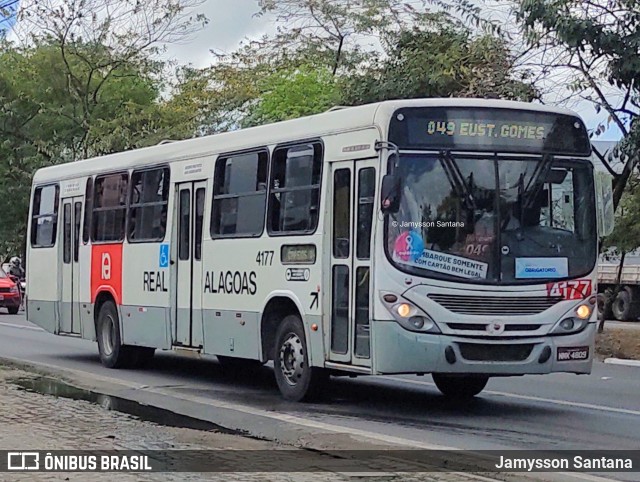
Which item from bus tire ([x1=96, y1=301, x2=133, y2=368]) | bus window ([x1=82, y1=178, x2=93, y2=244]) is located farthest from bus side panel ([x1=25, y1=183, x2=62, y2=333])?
bus tire ([x1=96, y1=301, x2=133, y2=368])

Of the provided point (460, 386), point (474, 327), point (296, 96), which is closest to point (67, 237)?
point (460, 386)

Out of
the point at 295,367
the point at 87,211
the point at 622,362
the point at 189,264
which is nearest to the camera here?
the point at 295,367

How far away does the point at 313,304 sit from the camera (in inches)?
495

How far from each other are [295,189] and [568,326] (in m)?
3.47

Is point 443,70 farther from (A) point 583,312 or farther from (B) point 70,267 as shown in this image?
(A) point 583,312

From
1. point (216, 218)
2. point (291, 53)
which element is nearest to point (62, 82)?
point (291, 53)

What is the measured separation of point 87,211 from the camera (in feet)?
60.1

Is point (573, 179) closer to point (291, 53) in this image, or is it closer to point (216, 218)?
point (216, 218)

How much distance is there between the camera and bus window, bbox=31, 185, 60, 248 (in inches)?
766

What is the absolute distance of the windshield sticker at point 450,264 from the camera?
11570 mm

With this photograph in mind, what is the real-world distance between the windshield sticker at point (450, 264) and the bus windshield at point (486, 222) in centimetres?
1

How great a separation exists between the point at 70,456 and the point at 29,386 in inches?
225

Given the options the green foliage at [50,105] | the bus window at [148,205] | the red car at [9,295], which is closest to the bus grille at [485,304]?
the bus window at [148,205]

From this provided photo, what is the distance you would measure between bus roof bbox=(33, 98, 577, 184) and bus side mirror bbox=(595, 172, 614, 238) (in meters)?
0.83
